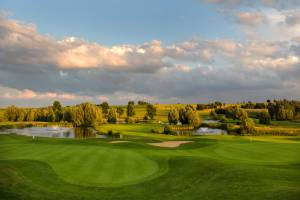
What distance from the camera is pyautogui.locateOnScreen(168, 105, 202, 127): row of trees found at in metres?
120

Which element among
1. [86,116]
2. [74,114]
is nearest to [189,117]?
[86,116]

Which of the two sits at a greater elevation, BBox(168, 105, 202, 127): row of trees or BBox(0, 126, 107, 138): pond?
BBox(168, 105, 202, 127): row of trees

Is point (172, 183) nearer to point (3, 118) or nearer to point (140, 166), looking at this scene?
point (140, 166)

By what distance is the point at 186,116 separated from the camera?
12219 cm

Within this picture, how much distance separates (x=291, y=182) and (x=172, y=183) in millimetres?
7759

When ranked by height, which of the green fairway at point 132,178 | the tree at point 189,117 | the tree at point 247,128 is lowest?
the green fairway at point 132,178

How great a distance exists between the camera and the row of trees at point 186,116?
12050 centimetres

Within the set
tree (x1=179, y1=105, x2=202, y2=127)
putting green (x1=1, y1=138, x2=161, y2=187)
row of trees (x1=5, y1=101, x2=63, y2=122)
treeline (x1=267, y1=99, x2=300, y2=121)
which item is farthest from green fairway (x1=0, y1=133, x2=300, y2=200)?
treeline (x1=267, y1=99, x2=300, y2=121)

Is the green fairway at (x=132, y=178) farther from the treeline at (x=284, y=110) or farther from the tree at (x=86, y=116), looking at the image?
the treeline at (x=284, y=110)

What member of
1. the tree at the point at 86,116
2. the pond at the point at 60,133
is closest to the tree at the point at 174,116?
the tree at the point at 86,116

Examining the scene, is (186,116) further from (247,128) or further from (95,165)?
(95,165)

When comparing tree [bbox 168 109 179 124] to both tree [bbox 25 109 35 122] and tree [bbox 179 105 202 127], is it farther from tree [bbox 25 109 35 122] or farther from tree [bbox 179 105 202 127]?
tree [bbox 25 109 35 122]

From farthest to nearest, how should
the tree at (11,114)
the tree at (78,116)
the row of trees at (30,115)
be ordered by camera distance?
the tree at (11,114) → the row of trees at (30,115) → the tree at (78,116)

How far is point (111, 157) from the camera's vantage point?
2969 centimetres
